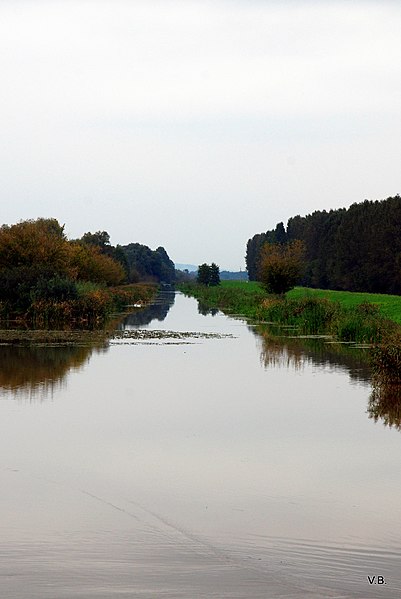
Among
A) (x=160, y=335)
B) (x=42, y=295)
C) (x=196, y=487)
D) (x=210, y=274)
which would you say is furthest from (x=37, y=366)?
(x=210, y=274)

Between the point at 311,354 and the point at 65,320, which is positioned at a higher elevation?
the point at 65,320

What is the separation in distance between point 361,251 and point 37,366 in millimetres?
55375

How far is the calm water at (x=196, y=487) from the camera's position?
23.9ft

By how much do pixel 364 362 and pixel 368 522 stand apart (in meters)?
15.8

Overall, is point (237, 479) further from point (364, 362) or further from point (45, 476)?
point (364, 362)

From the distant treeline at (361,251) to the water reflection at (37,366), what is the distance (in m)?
40.7

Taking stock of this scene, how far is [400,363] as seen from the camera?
63.1 ft

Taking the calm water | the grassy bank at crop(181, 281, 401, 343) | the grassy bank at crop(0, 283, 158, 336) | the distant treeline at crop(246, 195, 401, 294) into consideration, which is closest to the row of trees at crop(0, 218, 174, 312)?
the grassy bank at crop(0, 283, 158, 336)

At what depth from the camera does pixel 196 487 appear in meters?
10.4

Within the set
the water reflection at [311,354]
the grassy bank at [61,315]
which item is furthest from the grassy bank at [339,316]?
the grassy bank at [61,315]

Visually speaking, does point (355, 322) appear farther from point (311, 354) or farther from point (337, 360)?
point (337, 360)

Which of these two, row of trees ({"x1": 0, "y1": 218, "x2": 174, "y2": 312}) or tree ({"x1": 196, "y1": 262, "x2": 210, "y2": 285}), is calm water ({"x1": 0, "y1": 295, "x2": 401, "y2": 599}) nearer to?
row of trees ({"x1": 0, "y1": 218, "x2": 174, "y2": 312})

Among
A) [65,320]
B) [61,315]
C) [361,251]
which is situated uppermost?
[361,251]

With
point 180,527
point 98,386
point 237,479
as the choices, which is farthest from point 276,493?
point 98,386
